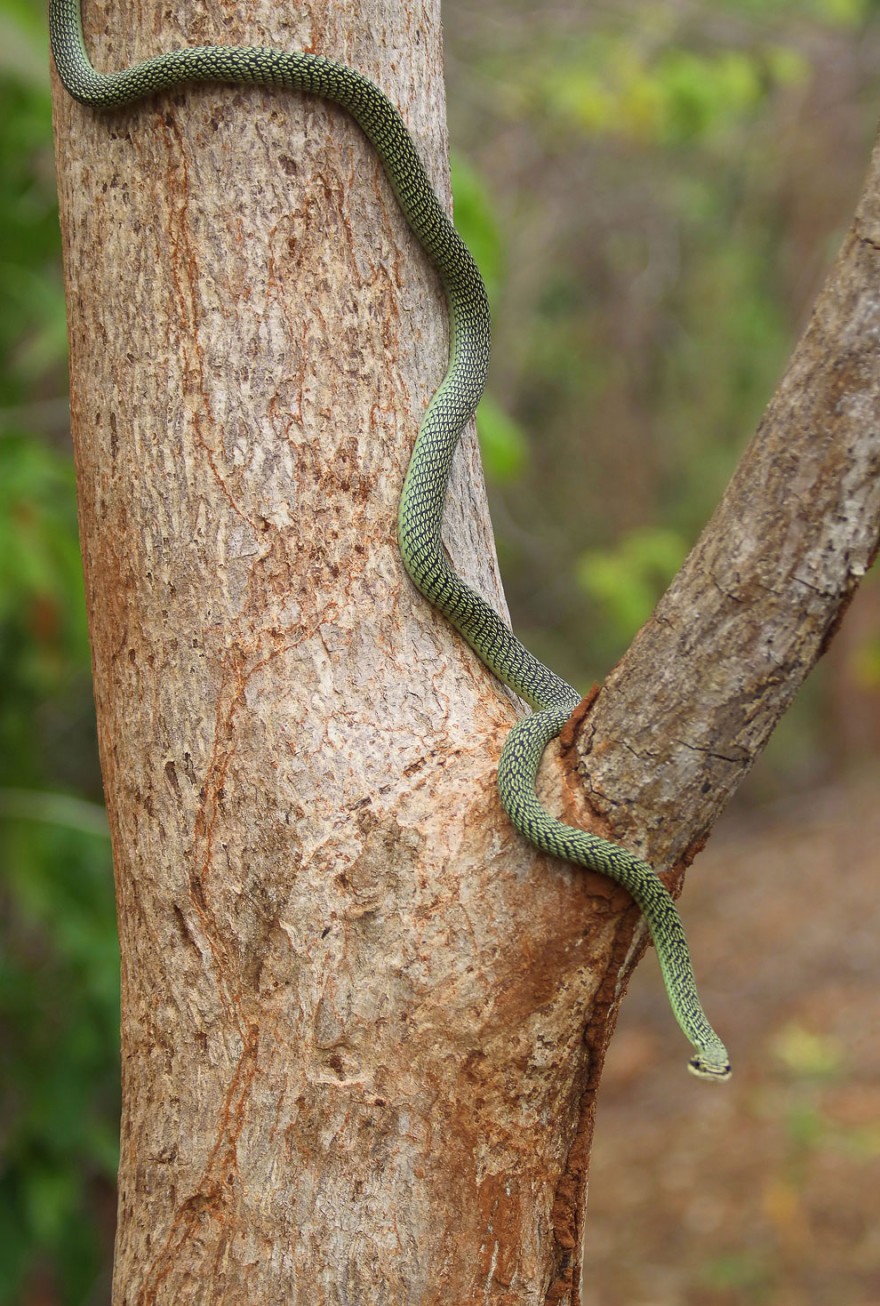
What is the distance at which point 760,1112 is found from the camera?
7.25 metres

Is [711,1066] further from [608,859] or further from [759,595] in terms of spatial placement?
[759,595]

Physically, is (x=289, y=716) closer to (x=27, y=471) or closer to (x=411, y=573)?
(x=411, y=573)

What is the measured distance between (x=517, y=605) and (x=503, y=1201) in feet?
31.0

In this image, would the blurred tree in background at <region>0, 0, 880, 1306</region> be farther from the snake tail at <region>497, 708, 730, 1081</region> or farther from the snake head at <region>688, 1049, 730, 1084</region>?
the snake head at <region>688, 1049, 730, 1084</region>

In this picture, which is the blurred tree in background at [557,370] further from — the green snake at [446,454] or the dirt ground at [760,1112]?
the dirt ground at [760,1112]

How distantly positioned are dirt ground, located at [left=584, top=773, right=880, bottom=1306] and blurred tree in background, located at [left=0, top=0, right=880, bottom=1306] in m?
2.13

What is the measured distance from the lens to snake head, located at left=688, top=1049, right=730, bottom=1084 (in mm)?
1994

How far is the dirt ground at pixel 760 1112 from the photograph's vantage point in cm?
612

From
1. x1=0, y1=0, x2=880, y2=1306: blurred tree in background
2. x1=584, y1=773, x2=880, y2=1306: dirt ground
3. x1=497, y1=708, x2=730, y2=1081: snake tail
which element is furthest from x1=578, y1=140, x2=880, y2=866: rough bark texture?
x1=584, y1=773, x2=880, y2=1306: dirt ground

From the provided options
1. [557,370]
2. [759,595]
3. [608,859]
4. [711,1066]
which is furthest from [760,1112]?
[557,370]

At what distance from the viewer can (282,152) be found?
2094 millimetres

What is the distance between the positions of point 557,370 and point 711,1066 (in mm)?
10340

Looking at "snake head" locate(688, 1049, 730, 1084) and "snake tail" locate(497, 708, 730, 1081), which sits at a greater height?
"snake tail" locate(497, 708, 730, 1081)

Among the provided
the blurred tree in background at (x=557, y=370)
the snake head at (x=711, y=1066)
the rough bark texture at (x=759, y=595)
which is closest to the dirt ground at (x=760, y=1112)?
the blurred tree in background at (x=557, y=370)
